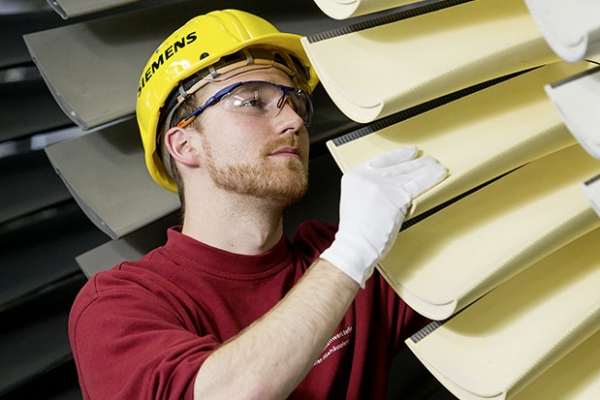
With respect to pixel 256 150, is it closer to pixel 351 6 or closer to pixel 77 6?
pixel 77 6

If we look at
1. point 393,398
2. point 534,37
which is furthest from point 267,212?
point 534,37

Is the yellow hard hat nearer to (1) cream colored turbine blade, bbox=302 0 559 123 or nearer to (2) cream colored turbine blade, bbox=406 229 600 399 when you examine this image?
(1) cream colored turbine blade, bbox=302 0 559 123

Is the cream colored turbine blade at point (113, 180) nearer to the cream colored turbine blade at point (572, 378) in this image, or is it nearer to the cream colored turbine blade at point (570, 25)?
the cream colored turbine blade at point (572, 378)

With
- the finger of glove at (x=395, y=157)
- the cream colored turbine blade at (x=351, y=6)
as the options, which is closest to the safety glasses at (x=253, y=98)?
the finger of glove at (x=395, y=157)

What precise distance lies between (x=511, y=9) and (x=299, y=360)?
60cm

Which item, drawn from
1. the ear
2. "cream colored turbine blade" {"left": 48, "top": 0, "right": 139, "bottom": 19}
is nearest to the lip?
the ear

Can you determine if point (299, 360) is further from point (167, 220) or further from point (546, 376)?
point (167, 220)

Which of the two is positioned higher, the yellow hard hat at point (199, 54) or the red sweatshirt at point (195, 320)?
the yellow hard hat at point (199, 54)

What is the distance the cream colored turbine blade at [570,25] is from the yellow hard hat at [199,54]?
3.41 ft

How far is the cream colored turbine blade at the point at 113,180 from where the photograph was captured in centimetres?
165

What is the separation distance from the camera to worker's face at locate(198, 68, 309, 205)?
1.56 meters

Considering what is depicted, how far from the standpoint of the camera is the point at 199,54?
1.60m

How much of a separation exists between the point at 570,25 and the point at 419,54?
0.99ft

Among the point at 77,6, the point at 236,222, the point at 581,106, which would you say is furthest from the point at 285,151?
the point at 581,106
